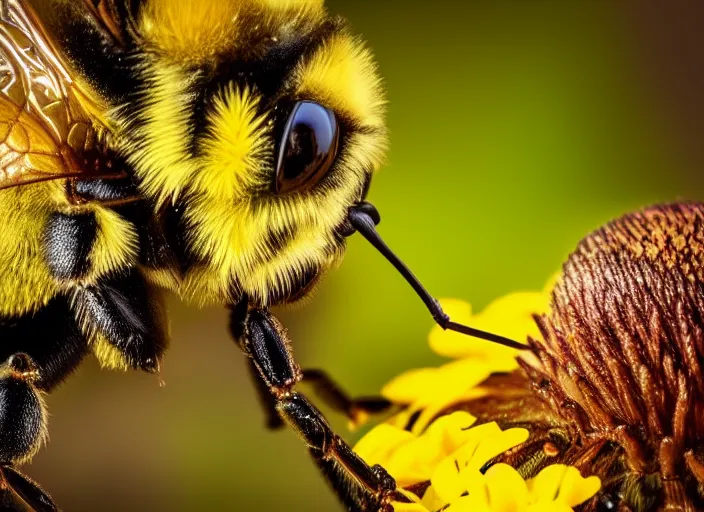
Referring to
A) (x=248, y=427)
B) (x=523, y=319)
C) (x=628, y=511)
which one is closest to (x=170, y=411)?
(x=248, y=427)

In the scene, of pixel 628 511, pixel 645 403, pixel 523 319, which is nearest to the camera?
pixel 628 511

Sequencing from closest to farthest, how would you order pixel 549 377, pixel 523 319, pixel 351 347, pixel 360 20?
pixel 549 377 < pixel 523 319 < pixel 351 347 < pixel 360 20

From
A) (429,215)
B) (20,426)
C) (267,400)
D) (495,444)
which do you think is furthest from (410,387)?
(429,215)

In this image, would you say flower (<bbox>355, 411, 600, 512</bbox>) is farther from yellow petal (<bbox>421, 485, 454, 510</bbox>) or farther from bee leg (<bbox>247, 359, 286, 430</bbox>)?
bee leg (<bbox>247, 359, 286, 430</bbox>)

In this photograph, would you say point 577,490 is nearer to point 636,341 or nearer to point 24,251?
point 636,341

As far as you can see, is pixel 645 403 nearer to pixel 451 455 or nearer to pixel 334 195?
pixel 451 455

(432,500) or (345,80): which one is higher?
(345,80)

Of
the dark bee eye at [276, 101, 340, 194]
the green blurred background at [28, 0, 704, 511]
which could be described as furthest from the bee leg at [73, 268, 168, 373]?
the green blurred background at [28, 0, 704, 511]
